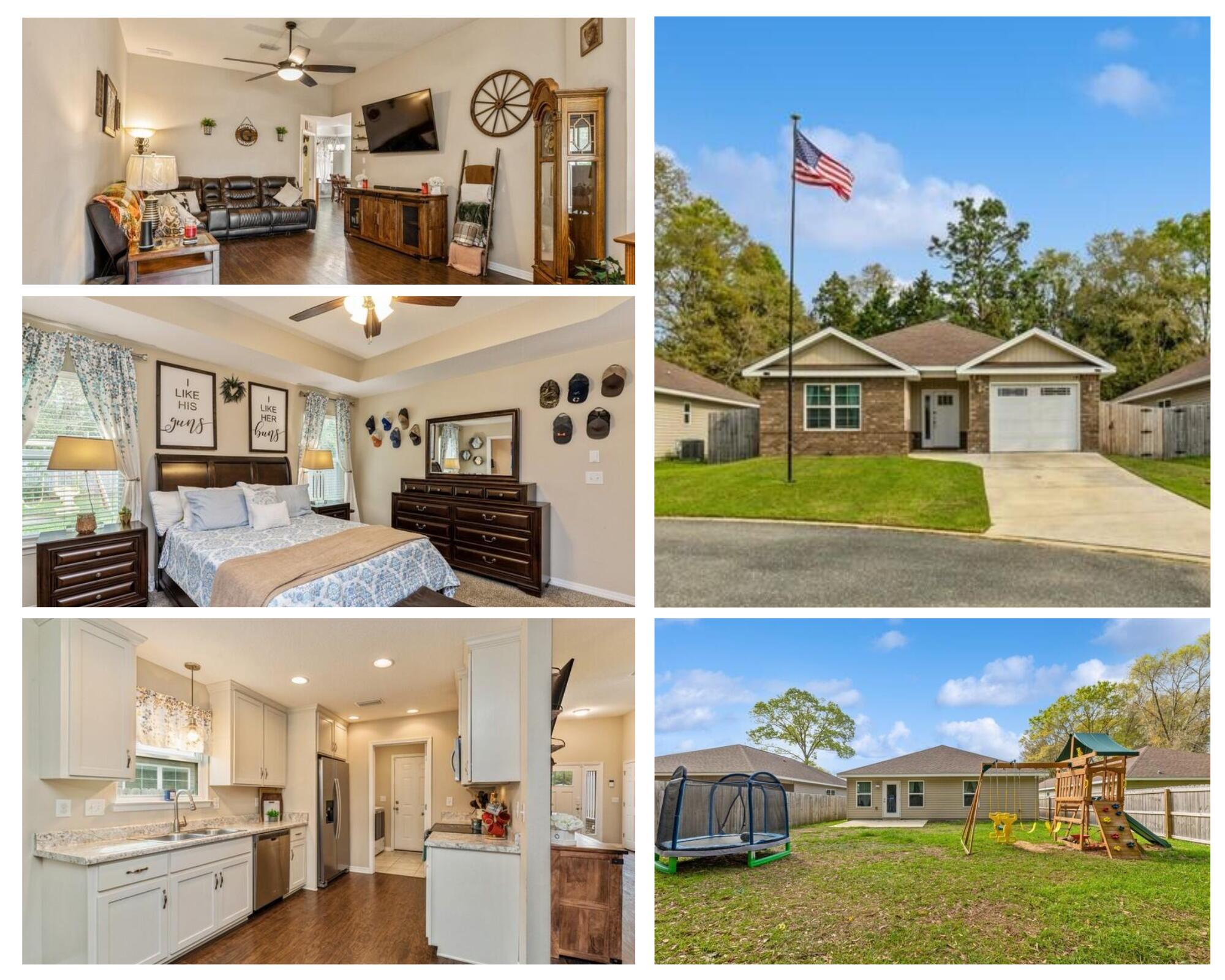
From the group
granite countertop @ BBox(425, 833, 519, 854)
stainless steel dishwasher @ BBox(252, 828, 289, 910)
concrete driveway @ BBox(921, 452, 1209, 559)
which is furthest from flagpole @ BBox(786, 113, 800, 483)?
stainless steel dishwasher @ BBox(252, 828, 289, 910)

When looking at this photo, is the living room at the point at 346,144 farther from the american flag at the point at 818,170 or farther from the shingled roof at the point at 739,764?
the shingled roof at the point at 739,764

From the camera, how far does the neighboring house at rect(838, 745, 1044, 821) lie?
8.30 feet

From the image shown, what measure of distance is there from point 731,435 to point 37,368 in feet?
7.67

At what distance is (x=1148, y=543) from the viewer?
2.77 m

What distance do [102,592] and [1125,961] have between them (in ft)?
11.9

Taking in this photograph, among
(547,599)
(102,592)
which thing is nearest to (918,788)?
(547,599)

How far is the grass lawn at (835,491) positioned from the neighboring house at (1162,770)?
98 centimetres

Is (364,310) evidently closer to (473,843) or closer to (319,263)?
(319,263)

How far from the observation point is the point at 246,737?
298 centimetres

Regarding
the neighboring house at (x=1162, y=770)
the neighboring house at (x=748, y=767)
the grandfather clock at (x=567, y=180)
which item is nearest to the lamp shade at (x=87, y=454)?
the grandfather clock at (x=567, y=180)

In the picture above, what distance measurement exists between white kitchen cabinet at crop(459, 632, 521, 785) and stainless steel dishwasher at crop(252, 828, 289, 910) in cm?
139

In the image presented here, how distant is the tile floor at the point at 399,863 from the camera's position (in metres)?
4.04

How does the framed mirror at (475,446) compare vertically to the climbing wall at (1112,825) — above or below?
above
